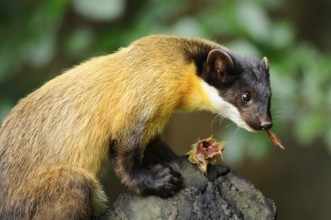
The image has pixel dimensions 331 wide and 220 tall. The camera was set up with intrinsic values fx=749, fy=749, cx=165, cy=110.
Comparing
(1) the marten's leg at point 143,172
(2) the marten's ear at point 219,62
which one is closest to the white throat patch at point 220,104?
(2) the marten's ear at point 219,62

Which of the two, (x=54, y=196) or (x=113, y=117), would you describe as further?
(x=113, y=117)

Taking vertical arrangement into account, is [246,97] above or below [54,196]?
above

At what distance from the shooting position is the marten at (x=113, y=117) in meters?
3.98

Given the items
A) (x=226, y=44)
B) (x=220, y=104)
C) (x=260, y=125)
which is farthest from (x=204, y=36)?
(x=260, y=125)

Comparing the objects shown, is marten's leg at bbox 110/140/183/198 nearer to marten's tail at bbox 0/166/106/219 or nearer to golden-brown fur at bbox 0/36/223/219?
golden-brown fur at bbox 0/36/223/219

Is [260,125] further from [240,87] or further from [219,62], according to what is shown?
[219,62]

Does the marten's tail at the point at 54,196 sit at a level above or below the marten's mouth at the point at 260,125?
below

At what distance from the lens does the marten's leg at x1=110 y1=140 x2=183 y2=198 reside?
3.79m

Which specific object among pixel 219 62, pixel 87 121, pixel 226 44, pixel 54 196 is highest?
pixel 219 62

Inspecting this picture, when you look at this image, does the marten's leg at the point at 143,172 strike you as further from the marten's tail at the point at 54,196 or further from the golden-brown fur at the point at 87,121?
the marten's tail at the point at 54,196

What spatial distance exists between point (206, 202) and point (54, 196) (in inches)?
32.6

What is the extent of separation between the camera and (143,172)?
414 centimetres

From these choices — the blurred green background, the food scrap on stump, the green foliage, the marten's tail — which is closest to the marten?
the marten's tail

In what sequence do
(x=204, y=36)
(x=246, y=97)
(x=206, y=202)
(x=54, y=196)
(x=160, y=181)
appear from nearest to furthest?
(x=206, y=202) → (x=160, y=181) → (x=54, y=196) → (x=246, y=97) → (x=204, y=36)
